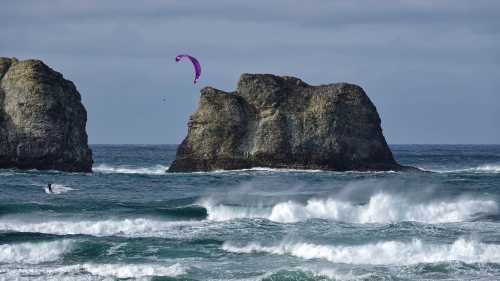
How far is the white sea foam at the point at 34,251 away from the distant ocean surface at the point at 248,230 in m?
0.04

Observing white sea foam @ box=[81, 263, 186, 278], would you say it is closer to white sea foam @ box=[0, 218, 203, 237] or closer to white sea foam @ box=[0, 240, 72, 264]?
white sea foam @ box=[0, 240, 72, 264]

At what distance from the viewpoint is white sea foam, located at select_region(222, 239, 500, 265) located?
29516 mm

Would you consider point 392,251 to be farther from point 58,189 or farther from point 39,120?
point 39,120

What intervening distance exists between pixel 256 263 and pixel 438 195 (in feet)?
62.7

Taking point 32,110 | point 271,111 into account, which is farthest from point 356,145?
point 32,110

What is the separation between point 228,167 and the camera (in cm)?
6681

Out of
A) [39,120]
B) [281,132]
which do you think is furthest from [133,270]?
[281,132]

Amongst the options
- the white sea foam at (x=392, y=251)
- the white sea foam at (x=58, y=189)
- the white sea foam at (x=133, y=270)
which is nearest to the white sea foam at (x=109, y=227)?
the white sea foam at (x=392, y=251)

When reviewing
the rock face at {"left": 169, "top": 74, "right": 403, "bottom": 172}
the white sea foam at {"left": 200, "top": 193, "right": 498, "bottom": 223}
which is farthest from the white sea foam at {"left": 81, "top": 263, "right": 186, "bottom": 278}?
the rock face at {"left": 169, "top": 74, "right": 403, "bottom": 172}

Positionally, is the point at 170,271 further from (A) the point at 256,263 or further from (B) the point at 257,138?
(B) the point at 257,138

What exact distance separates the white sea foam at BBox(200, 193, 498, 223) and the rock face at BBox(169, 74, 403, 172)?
2355cm

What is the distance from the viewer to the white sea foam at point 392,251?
29516mm

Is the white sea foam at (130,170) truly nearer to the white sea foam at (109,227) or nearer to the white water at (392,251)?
the white sea foam at (109,227)

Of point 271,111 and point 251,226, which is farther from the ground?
point 271,111
